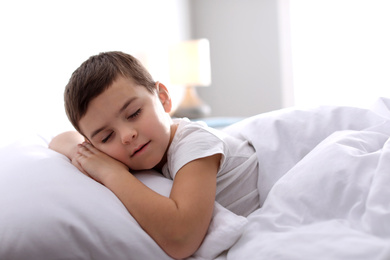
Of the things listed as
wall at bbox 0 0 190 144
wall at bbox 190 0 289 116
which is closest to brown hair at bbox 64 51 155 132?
wall at bbox 0 0 190 144

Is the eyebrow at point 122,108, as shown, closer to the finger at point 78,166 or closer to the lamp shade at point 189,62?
the finger at point 78,166

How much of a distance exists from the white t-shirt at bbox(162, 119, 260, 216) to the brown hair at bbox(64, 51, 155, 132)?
0.16m

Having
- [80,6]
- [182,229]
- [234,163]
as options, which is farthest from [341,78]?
[182,229]

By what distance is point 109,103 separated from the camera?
3.45ft

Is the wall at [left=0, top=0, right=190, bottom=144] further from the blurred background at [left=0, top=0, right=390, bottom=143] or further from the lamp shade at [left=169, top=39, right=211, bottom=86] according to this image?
the lamp shade at [left=169, top=39, right=211, bottom=86]

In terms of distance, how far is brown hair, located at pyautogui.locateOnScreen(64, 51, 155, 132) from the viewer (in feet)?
3.49

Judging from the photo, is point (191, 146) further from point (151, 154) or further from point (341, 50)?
point (341, 50)

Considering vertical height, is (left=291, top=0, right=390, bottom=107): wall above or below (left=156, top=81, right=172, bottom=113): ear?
below

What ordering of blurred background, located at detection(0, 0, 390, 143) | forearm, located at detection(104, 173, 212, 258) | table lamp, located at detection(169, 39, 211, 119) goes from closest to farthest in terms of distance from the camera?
forearm, located at detection(104, 173, 212, 258) → blurred background, located at detection(0, 0, 390, 143) → table lamp, located at detection(169, 39, 211, 119)

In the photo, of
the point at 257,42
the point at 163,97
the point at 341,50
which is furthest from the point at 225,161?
the point at 257,42

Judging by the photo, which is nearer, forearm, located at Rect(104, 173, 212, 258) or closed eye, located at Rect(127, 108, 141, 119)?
forearm, located at Rect(104, 173, 212, 258)

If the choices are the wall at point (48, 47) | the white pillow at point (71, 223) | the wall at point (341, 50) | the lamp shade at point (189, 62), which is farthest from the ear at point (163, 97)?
the wall at point (341, 50)

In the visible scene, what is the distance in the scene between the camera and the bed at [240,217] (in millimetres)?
800

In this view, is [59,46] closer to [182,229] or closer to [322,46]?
[182,229]
